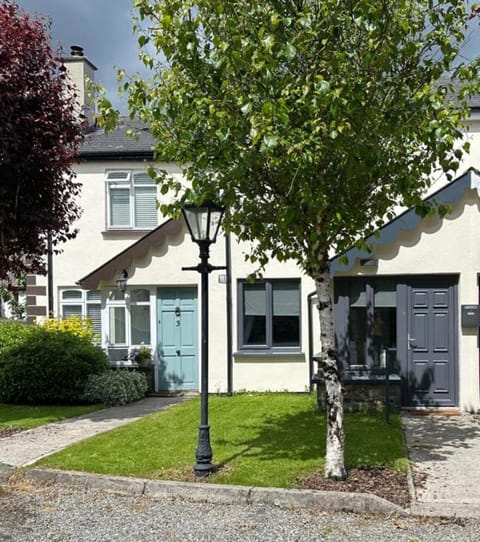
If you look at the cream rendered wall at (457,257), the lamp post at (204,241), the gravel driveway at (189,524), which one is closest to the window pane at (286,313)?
the cream rendered wall at (457,257)

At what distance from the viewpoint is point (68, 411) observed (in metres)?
11.0

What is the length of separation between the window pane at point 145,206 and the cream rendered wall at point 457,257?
626cm

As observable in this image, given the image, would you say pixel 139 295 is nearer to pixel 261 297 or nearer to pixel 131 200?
pixel 131 200

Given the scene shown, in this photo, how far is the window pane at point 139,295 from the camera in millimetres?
13367

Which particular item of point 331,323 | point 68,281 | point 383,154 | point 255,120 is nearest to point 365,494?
point 331,323

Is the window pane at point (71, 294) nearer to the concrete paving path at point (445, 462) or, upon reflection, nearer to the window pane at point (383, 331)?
the window pane at point (383, 331)

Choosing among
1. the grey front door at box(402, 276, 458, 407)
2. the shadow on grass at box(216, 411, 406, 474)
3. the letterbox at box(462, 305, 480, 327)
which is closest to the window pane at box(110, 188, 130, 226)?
the shadow on grass at box(216, 411, 406, 474)

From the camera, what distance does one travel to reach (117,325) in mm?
13609

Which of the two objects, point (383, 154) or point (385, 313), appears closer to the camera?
point (383, 154)

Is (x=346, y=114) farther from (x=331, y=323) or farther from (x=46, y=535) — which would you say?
(x=46, y=535)

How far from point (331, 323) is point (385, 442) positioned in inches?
91.9

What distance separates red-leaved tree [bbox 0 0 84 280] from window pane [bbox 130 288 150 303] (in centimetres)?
382

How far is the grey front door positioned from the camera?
10.4m

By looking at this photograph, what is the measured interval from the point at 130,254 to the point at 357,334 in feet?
17.4
